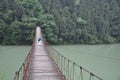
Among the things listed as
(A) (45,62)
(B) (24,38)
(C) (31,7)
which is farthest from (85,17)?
(A) (45,62)

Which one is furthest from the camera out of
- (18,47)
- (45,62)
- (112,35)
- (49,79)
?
(112,35)

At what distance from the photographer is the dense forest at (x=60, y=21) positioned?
32.2 meters

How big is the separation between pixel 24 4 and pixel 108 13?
14.3 metres

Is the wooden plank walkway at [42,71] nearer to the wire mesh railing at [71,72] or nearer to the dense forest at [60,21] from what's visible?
the wire mesh railing at [71,72]

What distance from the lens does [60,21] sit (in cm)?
3581

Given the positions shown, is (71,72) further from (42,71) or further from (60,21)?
(60,21)

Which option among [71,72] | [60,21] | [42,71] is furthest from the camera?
[60,21]

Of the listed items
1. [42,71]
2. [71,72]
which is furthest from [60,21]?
[42,71]

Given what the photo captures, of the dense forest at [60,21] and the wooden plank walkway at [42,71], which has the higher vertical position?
the dense forest at [60,21]

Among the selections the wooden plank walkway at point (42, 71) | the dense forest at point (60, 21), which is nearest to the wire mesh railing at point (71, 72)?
the wooden plank walkway at point (42, 71)

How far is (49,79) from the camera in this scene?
25.8 ft

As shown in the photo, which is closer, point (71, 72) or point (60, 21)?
point (71, 72)

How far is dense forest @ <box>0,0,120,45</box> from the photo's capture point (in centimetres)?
3222

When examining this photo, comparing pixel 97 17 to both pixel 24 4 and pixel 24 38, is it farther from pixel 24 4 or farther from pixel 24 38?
pixel 24 38
